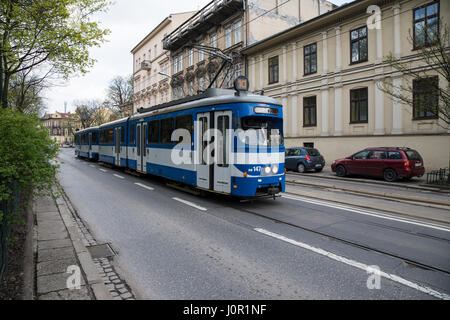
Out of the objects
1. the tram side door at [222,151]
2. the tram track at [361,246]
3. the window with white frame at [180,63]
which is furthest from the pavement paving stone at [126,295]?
the window with white frame at [180,63]

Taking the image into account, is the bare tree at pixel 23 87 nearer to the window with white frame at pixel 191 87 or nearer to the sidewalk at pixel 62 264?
the sidewalk at pixel 62 264

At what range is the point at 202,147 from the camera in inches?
346

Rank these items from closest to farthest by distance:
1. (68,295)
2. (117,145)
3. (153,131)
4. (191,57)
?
(68,295) < (153,131) < (117,145) < (191,57)

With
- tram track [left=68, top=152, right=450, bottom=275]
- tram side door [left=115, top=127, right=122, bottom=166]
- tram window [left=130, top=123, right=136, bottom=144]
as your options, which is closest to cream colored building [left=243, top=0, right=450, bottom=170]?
tram track [left=68, top=152, right=450, bottom=275]

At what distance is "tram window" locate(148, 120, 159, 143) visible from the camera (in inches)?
471

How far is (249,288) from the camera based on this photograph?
3557mm

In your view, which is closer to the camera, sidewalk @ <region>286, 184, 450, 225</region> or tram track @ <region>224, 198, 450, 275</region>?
tram track @ <region>224, 198, 450, 275</region>

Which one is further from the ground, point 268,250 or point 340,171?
point 340,171

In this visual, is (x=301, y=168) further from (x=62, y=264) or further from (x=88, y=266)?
(x=62, y=264)

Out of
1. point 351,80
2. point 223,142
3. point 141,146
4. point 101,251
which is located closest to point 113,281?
point 101,251

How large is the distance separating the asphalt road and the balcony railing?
24801 mm

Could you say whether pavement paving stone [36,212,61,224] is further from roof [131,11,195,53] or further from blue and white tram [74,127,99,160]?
roof [131,11,195,53]

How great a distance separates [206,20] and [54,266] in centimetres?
3060

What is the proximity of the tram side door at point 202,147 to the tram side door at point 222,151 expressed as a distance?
325 millimetres
